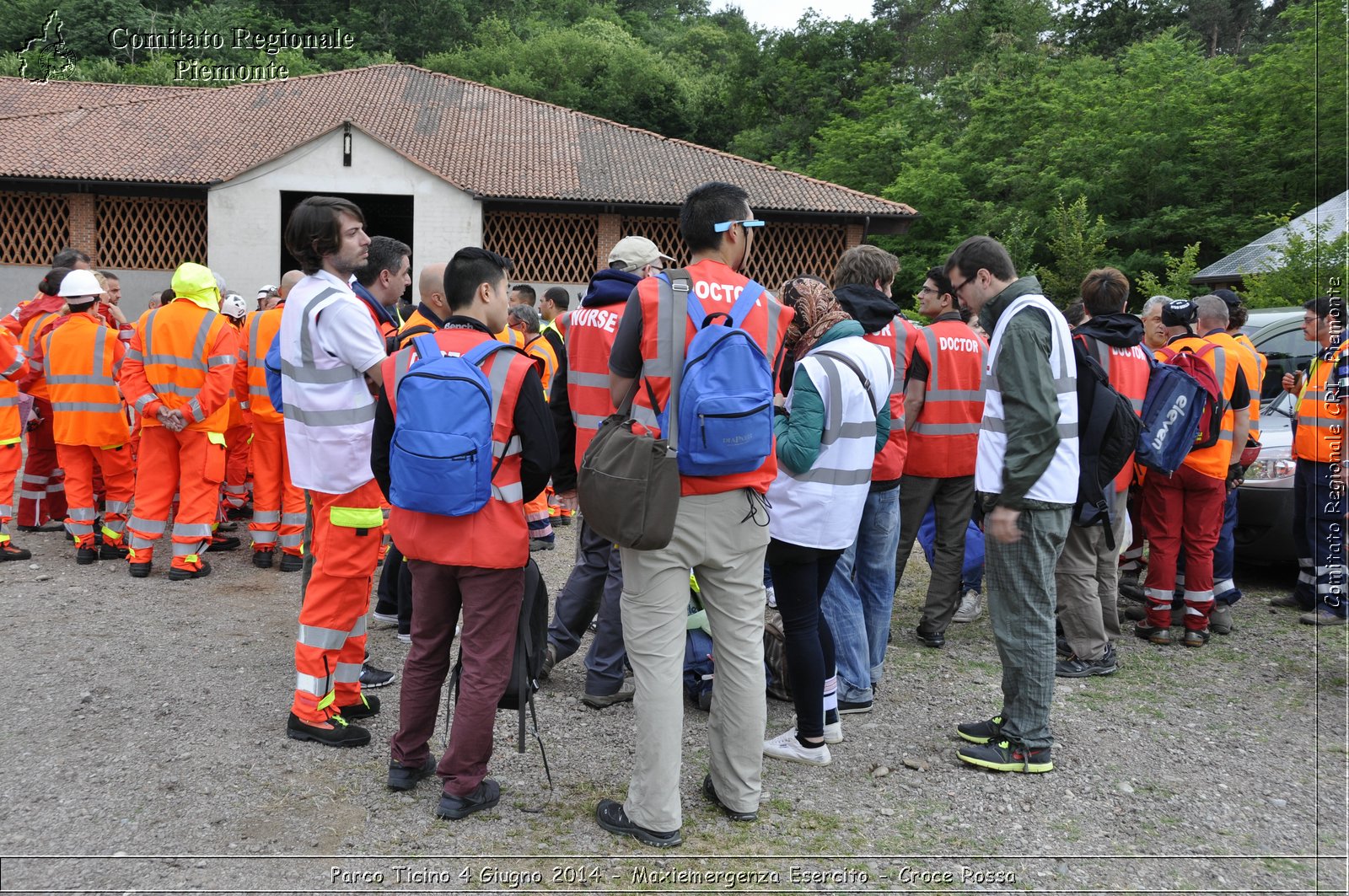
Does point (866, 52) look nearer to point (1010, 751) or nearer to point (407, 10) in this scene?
point (407, 10)

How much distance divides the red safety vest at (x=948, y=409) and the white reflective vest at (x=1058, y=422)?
5.33ft

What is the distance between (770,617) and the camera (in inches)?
200

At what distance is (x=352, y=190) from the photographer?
2483cm

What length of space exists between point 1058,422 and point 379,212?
28588 millimetres

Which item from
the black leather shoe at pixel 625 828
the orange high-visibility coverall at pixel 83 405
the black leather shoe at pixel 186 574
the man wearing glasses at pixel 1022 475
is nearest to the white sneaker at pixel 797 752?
the man wearing glasses at pixel 1022 475

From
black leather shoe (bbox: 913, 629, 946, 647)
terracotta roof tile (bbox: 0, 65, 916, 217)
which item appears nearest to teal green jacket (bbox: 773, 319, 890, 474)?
black leather shoe (bbox: 913, 629, 946, 647)

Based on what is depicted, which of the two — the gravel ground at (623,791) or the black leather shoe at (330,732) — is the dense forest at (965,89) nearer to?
the gravel ground at (623,791)

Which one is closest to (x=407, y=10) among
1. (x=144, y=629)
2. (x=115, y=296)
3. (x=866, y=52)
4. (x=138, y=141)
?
(x=866, y=52)

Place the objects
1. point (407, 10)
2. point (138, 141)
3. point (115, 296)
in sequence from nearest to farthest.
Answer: point (115, 296)
point (138, 141)
point (407, 10)

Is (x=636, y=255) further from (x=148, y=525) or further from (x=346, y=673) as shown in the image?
(x=148, y=525)

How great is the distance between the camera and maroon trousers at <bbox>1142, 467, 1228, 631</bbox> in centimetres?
620

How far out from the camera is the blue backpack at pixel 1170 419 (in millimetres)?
5820

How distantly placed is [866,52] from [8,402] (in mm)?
46882

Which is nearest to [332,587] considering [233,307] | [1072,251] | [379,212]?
[233,307]
